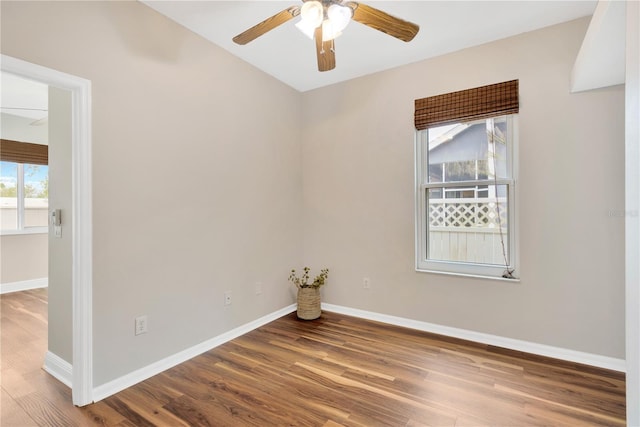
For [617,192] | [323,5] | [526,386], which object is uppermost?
[323,5]

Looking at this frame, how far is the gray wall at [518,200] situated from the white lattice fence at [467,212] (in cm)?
18

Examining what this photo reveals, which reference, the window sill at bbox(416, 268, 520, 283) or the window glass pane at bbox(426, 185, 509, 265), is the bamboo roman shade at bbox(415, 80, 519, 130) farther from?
the window sill at bbox(416, 268, 520, 283)

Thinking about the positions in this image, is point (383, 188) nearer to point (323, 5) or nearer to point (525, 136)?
point (525, 136)

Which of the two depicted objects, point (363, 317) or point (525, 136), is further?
point (363, 317)

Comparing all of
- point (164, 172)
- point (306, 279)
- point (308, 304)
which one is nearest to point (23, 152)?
point (164, 172)

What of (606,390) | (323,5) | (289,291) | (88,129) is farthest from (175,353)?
(606,390)

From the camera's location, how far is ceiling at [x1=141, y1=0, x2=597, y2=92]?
2.11 metres

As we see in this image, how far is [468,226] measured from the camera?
2775mm

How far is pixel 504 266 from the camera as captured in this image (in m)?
2.58

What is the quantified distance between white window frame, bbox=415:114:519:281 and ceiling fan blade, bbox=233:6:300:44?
167 centimetres

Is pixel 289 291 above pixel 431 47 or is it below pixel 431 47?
below

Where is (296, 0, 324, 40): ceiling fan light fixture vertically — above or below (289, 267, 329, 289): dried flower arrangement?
above

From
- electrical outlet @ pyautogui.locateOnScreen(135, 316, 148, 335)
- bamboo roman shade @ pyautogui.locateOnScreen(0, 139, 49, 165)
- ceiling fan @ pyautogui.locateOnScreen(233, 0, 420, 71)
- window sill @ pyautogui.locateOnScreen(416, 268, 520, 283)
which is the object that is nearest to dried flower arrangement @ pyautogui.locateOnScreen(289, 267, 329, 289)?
window sill @ pyautogui.locateOnScreen(416, 268, 520, 283)

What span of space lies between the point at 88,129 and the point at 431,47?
8.86 feet
